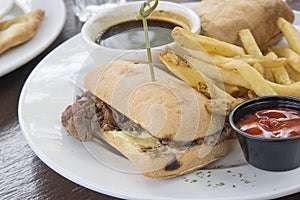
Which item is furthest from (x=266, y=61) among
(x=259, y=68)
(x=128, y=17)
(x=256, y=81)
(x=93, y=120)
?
(x=128, y=17)

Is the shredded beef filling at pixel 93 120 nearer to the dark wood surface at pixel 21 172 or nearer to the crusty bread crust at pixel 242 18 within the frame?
the dark wood surface at pixel 21 172

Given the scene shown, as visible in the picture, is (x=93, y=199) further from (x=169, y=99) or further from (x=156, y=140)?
(x=169, y=99)

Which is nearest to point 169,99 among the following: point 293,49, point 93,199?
point 93,199

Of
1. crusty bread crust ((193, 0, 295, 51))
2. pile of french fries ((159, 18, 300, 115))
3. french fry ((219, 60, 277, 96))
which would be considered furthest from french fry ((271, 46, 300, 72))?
french fry ((219, 60, 277, 96))

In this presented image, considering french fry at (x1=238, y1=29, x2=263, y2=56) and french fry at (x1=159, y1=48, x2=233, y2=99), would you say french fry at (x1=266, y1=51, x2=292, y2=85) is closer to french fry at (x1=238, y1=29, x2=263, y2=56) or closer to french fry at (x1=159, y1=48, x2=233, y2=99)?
french fry at (x1=238, y1=29, x2=263, y2=56)

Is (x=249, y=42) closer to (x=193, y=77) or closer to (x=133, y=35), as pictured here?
(x=193, y=77)

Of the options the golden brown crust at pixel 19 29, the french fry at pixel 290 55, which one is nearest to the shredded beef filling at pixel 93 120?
the french fry at pixel 290 55
